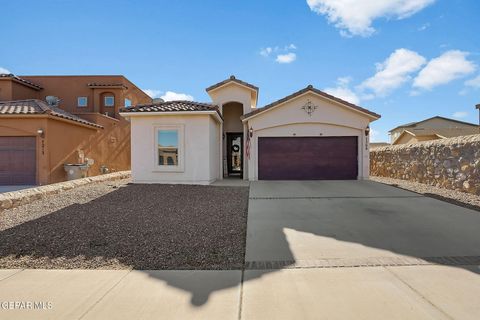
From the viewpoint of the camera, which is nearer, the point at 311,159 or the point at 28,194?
the point at 28,194

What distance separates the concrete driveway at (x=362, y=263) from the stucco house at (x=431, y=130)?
26.5 meters

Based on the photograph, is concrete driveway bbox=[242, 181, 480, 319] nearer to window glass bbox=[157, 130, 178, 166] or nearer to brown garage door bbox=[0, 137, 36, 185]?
window glass bbox=[157, 130, 178, 166]

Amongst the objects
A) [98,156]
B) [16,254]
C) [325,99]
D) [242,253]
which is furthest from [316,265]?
[98,156]

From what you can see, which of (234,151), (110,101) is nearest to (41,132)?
(110,101)

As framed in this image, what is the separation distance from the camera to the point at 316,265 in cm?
415

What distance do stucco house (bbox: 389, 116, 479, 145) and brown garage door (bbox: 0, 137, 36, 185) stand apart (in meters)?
32.8

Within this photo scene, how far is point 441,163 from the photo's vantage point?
38.4 feet

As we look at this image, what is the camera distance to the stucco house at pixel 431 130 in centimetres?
3010

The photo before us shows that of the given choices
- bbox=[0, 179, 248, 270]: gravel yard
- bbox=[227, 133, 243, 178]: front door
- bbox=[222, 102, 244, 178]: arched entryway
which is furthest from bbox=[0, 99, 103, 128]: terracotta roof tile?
bbox=[227, 133, 243, 178]: front door

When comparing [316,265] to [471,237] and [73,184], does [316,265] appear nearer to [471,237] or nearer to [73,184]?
[471,237]

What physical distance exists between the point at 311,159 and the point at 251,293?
11630 mm

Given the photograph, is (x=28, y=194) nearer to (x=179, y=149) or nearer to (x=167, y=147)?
(x=167, y=147)

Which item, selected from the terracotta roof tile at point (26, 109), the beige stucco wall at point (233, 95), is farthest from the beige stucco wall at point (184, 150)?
the terracotta roof tile at point (26, 109)

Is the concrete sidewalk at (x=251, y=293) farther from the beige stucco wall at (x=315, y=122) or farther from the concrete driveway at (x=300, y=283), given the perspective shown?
the beige stucco wall at (x=315, y=122)
